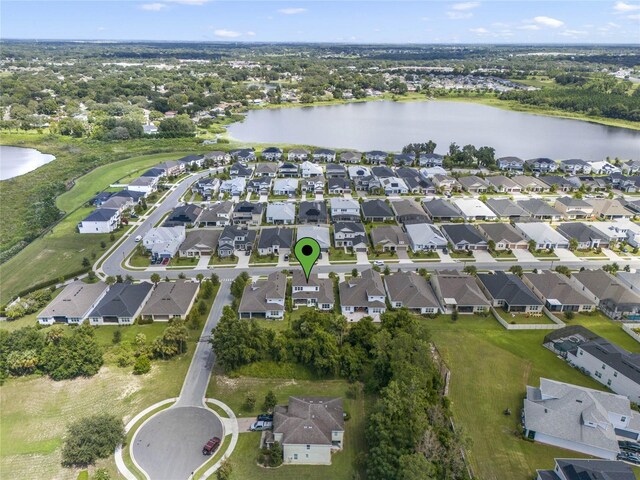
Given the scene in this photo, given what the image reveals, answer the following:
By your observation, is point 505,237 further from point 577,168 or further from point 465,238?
point 577,168

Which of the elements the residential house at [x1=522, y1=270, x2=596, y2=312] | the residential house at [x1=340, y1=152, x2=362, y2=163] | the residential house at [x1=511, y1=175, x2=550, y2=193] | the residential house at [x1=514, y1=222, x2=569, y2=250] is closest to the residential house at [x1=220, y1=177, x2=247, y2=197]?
the residential house at [x1=340, y1=152, x2=362, y2=163]

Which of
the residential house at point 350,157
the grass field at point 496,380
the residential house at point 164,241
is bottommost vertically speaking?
the grass field at point 496,380

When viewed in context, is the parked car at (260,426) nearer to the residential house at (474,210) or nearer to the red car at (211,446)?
the red car at (211,446)

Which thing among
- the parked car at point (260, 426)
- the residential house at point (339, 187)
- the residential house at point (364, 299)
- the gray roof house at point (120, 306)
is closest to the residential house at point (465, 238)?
the residential house at point (364, 299)

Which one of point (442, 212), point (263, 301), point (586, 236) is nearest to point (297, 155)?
point (442, 212)

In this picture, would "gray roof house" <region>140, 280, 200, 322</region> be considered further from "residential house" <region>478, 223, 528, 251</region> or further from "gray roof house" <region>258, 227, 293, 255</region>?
"residential house" <region>478, 223, 528, 251</region>

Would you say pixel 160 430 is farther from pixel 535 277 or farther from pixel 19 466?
pixel 535 277
